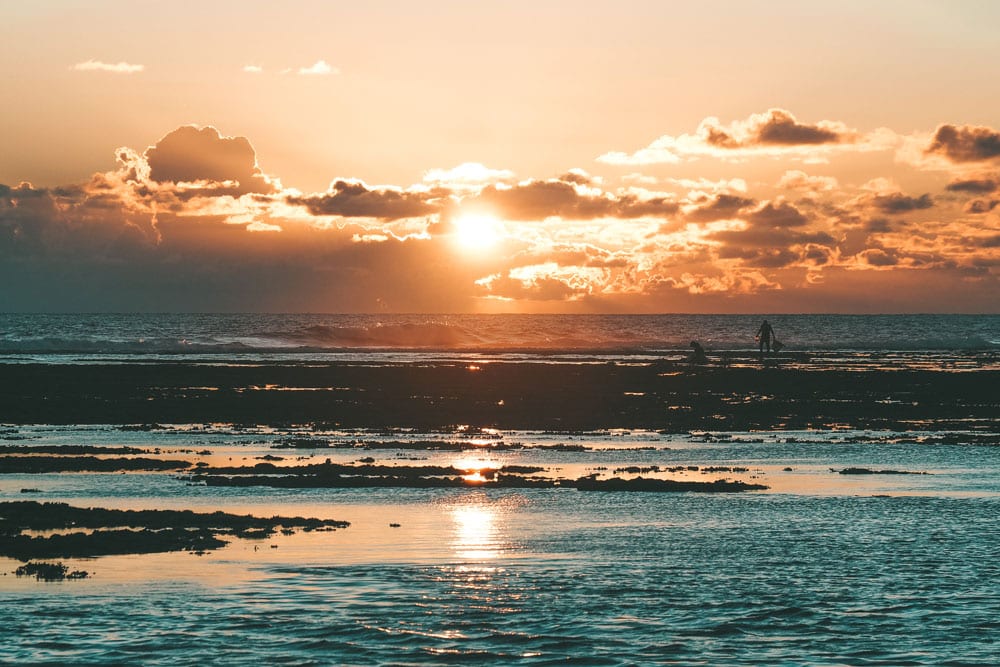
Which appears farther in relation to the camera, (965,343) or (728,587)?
(965,343)

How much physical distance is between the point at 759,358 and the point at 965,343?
8898 cm

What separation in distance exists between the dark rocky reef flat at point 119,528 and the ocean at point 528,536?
0.53m

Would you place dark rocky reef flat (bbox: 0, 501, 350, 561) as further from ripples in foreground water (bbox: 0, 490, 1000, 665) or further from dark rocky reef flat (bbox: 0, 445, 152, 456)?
dark rocky reef flat (bbox: 0, 445, 152, 456)

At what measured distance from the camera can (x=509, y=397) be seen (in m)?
67.3

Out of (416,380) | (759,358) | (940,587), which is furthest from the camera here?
(759,358)

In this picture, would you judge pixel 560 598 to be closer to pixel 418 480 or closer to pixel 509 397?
pixel 418 480

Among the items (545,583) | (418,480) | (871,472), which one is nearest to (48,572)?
(545,583)

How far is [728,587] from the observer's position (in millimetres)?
20438

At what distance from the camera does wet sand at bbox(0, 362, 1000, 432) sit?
181 feet

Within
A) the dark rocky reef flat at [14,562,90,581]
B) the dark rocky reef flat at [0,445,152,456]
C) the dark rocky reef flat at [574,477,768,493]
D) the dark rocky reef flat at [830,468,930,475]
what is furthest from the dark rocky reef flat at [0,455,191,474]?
the dark rocky reef flat at [830,468,930,475]

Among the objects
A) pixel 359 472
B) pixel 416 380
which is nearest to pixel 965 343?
pixel 416 380

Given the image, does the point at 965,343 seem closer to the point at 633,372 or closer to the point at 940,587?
the point at 633,372

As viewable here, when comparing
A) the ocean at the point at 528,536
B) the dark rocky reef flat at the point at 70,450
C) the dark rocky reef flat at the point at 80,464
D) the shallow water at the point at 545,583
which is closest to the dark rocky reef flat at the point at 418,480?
the ocean at the point at 528,536

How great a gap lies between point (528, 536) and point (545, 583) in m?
4.78
